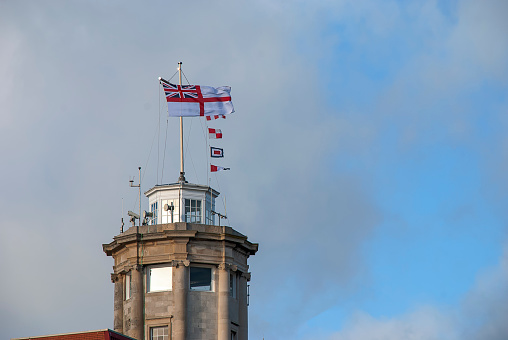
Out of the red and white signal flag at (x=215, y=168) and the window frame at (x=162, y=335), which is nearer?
the window frame at (x=162, y=335)

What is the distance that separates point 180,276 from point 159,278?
2.00 meters

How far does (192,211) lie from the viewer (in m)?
112

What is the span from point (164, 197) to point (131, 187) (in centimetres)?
330

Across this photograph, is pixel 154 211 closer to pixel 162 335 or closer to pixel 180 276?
pixel 180 276

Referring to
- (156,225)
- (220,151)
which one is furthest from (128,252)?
(220,151)

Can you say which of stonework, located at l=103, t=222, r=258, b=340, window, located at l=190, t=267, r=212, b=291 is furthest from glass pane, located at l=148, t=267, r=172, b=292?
window, located at l=190, t=267, r=212, b=291

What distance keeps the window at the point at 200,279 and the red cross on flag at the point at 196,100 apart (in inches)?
518

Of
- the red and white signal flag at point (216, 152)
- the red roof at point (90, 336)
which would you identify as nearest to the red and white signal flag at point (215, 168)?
the red and white signal flag at point (216, 152)

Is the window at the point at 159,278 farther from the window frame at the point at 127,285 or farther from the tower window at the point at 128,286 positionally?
the tower window at the point at 128,286

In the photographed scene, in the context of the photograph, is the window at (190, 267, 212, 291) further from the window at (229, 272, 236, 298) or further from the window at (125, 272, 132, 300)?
the window at (125, 272, 132, 300)

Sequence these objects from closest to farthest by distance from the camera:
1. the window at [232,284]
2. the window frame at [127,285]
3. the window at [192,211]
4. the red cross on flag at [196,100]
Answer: the window frame at [127,285] → the window at [232,284] → the window at [192,211] → the red cross on flag at [196,100]

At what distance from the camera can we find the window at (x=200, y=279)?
10888 cm

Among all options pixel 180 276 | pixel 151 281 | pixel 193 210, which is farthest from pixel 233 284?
pixel 193 210

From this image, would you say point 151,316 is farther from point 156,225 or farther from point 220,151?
point 220,151
